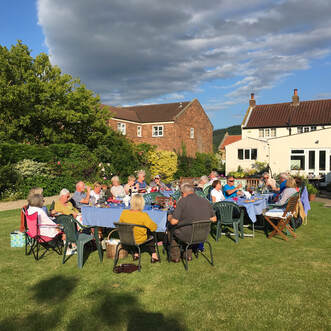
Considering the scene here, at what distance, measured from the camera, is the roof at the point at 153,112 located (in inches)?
1347

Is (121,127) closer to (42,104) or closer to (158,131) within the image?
(158,131)

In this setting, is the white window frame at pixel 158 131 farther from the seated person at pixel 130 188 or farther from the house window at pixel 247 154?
the seated person at pixel 130 188

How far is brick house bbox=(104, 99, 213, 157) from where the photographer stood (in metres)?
33.6

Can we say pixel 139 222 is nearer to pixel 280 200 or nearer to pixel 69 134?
pixel 280 200

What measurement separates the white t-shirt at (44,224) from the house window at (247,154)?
1005 inches

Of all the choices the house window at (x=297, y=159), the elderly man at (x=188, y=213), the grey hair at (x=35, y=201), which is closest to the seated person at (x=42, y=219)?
the grey hair at (x=35, y=201)

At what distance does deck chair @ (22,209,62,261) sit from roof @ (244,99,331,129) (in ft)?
113

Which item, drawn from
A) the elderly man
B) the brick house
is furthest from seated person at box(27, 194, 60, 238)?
the brick house

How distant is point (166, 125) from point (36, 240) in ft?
93.5

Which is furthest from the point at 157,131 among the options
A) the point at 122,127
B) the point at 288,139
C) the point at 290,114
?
the point at 290,114

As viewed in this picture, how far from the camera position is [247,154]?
1166 inches

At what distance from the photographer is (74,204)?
7.79 metres

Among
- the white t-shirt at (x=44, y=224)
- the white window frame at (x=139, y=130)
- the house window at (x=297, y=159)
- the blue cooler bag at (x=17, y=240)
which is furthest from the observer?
the white window frame at (x=139, y=130)

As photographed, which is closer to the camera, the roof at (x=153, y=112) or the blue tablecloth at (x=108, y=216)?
the blue tablecloth at (x=108, y=216)
